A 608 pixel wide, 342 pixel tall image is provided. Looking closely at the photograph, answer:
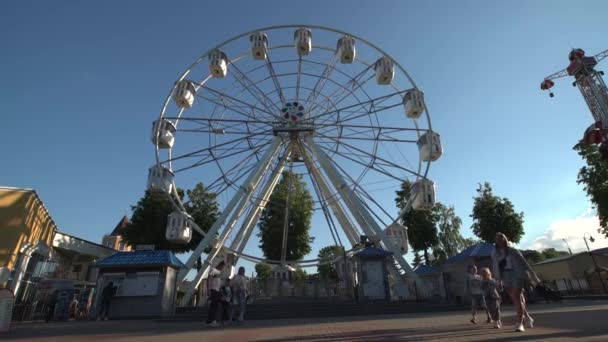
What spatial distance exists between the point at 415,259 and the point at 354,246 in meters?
24.0

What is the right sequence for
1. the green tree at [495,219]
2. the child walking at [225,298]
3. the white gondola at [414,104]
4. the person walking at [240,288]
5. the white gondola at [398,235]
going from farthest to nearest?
the green tree at [495,219]
the white gondola at [414,104]
the white gondola at [398,235]
the person walking at [240,288]
the child walking at [225,298]

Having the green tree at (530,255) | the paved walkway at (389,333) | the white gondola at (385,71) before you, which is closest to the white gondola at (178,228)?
the paved walkway at (389,333)

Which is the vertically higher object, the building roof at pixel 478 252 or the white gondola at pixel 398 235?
the white gondola at pixel 398 235

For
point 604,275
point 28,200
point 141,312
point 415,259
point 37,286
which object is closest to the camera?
point 141,312

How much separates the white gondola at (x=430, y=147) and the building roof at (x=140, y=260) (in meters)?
14.6

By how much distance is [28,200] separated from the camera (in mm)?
17188

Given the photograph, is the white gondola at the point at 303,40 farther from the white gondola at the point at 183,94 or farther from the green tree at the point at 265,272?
the green tree at the point at 265,272

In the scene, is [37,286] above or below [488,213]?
below

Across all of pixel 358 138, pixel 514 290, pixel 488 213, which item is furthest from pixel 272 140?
pixel 488 213

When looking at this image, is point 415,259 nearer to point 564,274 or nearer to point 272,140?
point 564,274

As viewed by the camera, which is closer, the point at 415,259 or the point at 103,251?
the point at 103,251

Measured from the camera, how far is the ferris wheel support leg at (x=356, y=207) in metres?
17.7

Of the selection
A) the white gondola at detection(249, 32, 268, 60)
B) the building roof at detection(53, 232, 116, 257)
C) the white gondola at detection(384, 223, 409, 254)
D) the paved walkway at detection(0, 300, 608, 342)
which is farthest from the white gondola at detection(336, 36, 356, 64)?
the building roof at detection(53, 232, 116, 257)

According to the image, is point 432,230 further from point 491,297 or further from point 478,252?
point 491,297
